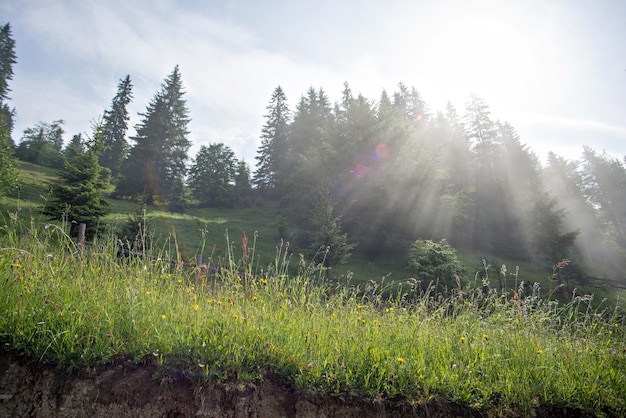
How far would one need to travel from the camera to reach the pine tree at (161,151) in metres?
31.8

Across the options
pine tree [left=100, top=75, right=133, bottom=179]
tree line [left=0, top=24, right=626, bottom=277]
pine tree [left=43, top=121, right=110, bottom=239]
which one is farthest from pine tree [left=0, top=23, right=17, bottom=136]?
pine tree [left=43, top=121, right=110, bottom=239]

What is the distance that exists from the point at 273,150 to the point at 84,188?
3362cm

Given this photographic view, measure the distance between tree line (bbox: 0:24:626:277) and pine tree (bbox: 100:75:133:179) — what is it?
17cm

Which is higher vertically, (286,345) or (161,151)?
(161,151)

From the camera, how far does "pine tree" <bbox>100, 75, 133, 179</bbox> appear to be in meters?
39.7

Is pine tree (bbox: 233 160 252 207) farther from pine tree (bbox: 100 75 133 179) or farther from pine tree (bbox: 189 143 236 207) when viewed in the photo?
pine tree (bbox: 100 75 133 179)

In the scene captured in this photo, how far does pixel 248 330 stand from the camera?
2521 mm

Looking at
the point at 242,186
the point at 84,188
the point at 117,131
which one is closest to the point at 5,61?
the point at 117,131

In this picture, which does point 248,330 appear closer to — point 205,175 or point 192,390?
point 192,390

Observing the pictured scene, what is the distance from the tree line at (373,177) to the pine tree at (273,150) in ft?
0.63

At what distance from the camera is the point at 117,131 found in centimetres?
4253

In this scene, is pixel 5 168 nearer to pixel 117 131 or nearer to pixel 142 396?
pixel 142 396

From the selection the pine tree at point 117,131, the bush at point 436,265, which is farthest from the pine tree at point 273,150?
the bush at point 436,265

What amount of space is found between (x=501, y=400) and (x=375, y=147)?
67.1ft
